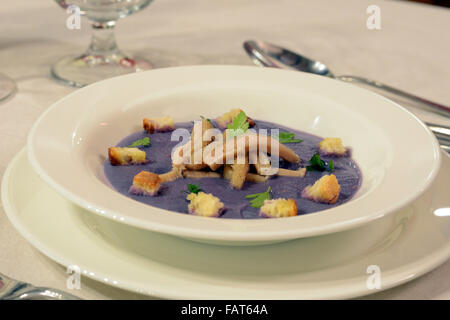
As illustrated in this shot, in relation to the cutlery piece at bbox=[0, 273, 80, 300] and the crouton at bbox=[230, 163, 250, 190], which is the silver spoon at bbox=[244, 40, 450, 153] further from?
the cutlery piece at bbox=[0, 273, 80, 300]

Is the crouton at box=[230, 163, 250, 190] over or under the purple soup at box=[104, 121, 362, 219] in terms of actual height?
over

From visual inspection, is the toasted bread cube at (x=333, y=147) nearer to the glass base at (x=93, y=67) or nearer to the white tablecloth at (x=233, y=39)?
the white tablecloth at (x=233, y=39)

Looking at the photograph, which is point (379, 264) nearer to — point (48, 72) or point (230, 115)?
point (230, 115)

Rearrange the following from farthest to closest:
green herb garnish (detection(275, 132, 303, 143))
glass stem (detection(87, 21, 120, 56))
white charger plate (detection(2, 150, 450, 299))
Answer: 1. glass stem (detection(87, 21, 120, 56))
2. green herb garnish (detection(275, 132, 303, 143))
3. white charger plate (detection(2, 150, 450, 299))

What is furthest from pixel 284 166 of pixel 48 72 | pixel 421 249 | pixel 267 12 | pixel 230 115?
pixel 267 12

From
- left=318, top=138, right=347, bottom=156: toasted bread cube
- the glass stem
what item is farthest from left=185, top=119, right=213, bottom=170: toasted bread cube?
the glass stem

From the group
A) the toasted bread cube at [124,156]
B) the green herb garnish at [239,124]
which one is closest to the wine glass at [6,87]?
the toasted bread cube at [124,156]
